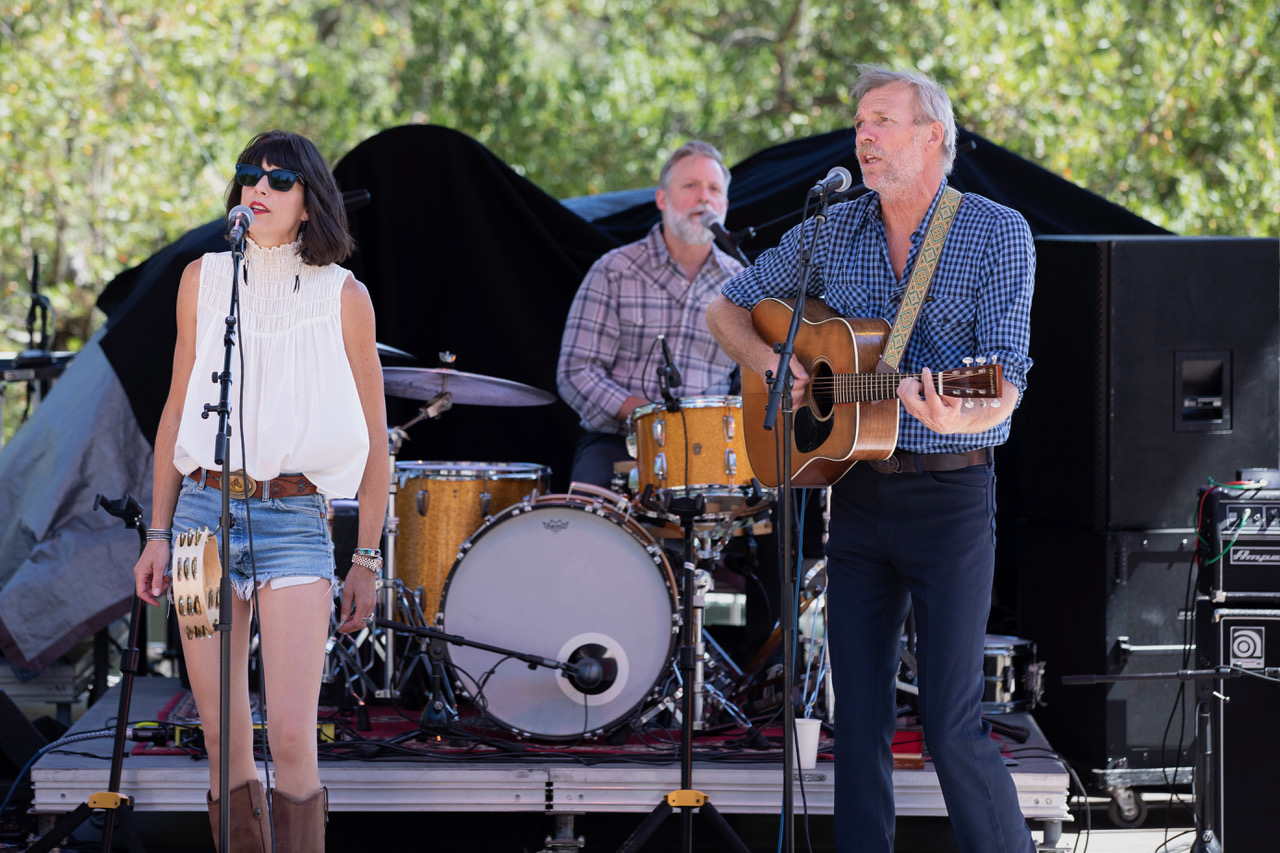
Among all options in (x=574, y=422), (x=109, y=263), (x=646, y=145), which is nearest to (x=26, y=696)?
(x=574, y=422)

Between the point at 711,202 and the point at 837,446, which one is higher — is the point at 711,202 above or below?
above

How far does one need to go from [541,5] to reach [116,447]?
35.4 feet

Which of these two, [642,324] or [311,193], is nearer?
[311,193]

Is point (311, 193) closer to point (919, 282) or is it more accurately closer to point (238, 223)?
point (238, 223)

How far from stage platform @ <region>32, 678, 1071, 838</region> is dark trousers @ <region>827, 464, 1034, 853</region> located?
2.71 ft

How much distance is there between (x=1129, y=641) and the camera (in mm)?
4703

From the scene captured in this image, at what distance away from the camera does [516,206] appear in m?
5.95

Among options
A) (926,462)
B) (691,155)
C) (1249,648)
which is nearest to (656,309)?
(691,155)

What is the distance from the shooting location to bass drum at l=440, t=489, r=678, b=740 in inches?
174

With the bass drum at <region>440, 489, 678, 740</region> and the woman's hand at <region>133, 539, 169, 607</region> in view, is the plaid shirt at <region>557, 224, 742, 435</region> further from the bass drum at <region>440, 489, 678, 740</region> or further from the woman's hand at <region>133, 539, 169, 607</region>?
the woman's hand at <region>133, 539, 169, 607</region>

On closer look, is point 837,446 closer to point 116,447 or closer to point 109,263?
point 116,447

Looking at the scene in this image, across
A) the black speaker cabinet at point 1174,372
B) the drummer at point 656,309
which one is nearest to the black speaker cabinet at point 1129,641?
the black speaker cabinet at point 1174,372

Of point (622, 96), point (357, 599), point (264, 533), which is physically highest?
point (622, 96)

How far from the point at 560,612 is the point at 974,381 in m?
1.94
